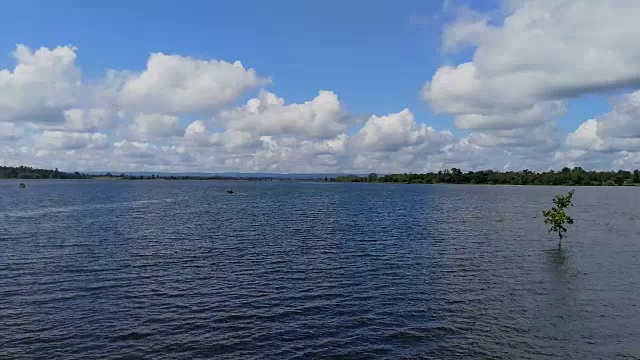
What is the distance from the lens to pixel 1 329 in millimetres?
33000

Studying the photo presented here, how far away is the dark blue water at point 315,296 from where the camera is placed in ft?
102

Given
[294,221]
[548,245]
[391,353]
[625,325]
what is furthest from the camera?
[294,221]

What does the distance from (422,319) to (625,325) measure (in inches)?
581

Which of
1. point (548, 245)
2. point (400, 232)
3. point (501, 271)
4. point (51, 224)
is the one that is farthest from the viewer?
point (51, 224)

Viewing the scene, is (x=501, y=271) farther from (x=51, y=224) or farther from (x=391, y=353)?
(x=51, y=224)

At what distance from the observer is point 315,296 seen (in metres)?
42.6

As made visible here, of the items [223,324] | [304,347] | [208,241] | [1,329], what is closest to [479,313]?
[304,347]

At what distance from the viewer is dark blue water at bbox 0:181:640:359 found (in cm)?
3116

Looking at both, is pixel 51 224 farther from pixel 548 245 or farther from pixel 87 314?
pixel 548 245

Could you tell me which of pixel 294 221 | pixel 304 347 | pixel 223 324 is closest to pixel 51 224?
pixel 294 221

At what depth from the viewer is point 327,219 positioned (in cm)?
11338

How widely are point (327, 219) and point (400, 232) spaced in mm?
28602

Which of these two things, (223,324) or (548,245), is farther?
(548,245)

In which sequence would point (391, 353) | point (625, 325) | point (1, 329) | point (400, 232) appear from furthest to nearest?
point (400, 232)
point (625, 325)
point (1, 329)
point (391, 353)
